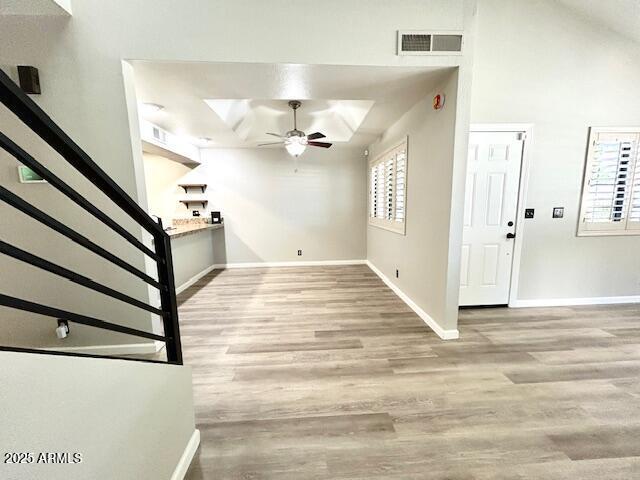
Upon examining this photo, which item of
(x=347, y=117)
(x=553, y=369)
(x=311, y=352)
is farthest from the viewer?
(x=347, y=117)

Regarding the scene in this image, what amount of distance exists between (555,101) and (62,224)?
4.46 meters

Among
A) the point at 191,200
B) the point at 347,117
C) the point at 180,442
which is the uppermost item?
the point at 347,117

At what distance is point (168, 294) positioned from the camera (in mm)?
1400

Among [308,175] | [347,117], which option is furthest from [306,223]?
[347,117]

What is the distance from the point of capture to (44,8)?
1.93 m

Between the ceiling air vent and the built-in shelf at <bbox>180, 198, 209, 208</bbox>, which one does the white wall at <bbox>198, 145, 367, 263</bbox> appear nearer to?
the built-in shelf at <bbox>180, 198, 209, 208</bbox>

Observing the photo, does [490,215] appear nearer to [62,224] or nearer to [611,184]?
[611,184]

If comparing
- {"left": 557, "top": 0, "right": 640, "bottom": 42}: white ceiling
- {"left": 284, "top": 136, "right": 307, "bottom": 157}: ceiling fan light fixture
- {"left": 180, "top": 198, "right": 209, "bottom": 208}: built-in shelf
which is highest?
{"left": 557, "top": 0, "right": 640, "bottom": 42}: white ceiling

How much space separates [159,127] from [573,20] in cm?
543

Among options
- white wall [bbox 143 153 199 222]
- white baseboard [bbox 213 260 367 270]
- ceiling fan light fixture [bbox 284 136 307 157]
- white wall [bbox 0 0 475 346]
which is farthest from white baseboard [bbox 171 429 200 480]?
white wall [bbox 143 153 199 222]

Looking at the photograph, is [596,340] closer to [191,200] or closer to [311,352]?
[311,352]

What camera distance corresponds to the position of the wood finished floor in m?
1.42

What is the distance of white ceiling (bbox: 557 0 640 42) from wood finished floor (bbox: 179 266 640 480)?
125 inches

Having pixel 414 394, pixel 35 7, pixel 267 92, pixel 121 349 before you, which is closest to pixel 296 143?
pixel 267 92
